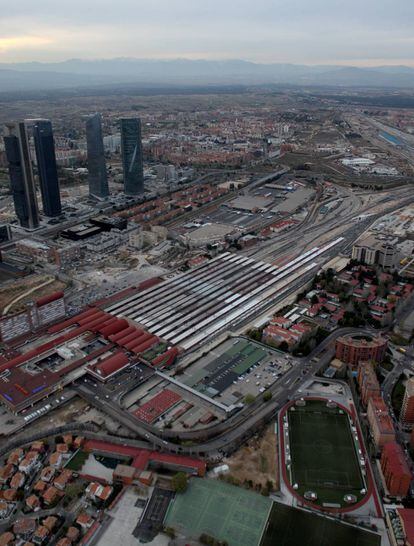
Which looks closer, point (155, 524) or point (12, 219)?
point (155, 524)

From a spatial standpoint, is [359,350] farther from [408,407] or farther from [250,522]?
[250,522]

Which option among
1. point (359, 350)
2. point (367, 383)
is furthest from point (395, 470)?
point (359, 350)

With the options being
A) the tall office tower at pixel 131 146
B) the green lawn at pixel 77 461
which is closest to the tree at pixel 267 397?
the green lawn at pixel 77 461

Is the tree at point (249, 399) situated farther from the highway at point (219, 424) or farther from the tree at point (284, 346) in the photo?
the tree at point (284, 346)

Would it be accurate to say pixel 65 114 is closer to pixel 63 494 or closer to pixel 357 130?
pixel 357 130

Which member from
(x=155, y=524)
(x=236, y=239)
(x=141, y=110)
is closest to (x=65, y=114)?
(x=141, y=110)

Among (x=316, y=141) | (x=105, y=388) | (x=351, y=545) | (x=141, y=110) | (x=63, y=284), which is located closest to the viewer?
(x=351, y=545)
